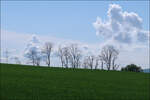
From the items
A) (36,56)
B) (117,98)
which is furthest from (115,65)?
(117,98)

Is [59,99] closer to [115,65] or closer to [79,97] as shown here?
[79,97]

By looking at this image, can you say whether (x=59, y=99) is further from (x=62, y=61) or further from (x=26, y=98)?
(x=62, y=61)

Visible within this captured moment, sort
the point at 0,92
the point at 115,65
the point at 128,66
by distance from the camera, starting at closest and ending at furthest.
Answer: the point at 0,92 < the point at 128,66 < the point at 115,65

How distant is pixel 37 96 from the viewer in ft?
60.7

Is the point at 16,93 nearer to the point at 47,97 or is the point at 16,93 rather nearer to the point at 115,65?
the point at 47,97

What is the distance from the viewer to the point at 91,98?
1955cm

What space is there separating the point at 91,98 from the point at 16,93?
5.43 meters

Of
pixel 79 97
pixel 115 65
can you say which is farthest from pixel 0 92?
pixel 115 65

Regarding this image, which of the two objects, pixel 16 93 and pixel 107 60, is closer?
pixel 16 93

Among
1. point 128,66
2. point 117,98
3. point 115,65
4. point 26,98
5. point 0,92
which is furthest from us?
point 115,65

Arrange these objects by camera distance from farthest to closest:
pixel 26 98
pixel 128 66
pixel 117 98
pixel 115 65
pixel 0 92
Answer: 1. pixel 115 65
2. pixel 128 66
3. pixel 117 98
4. pixel 0 92
5. pixel 26 98

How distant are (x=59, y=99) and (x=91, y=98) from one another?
2.70m

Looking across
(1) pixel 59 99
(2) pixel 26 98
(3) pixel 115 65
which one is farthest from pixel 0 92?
(3) pixel 115 65

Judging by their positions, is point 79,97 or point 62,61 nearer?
point 79,97
